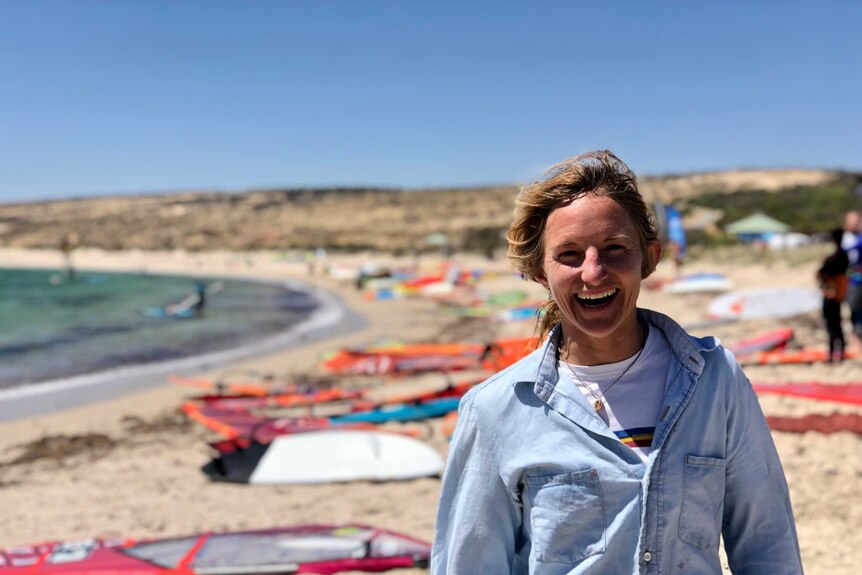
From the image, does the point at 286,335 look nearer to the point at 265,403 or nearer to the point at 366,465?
the point at 265,403

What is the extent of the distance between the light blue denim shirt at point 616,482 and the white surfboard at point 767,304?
1165cm

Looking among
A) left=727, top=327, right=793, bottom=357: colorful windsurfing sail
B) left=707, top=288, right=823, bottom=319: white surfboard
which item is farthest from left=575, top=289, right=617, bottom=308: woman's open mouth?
left=707, top=288, right=823, bottom=319: white surfboard

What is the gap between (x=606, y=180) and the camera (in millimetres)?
1446

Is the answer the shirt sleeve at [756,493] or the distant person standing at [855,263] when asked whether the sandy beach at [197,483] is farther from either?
the shirt sleeve at [756,493]

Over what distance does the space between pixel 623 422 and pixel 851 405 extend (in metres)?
5.49

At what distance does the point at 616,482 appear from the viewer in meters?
1.33

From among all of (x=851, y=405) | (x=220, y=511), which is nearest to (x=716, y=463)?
(x=220, y=511)

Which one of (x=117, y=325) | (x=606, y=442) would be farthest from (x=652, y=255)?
(x=117, y=325)

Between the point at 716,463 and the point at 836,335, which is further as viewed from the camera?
the point at 836,335

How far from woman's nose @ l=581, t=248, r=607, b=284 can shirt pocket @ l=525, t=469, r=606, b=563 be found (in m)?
0.37

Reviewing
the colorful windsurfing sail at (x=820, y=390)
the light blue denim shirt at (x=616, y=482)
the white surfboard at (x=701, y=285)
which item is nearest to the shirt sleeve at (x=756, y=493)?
the light blue denim shirt at (x=616, y=482)

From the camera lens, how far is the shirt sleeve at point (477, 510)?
4.66ft

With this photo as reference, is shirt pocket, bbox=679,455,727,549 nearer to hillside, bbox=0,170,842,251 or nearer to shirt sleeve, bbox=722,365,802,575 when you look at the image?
shirt sleeve, bbox=722,365,802,575

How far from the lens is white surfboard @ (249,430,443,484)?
584 centimetres
